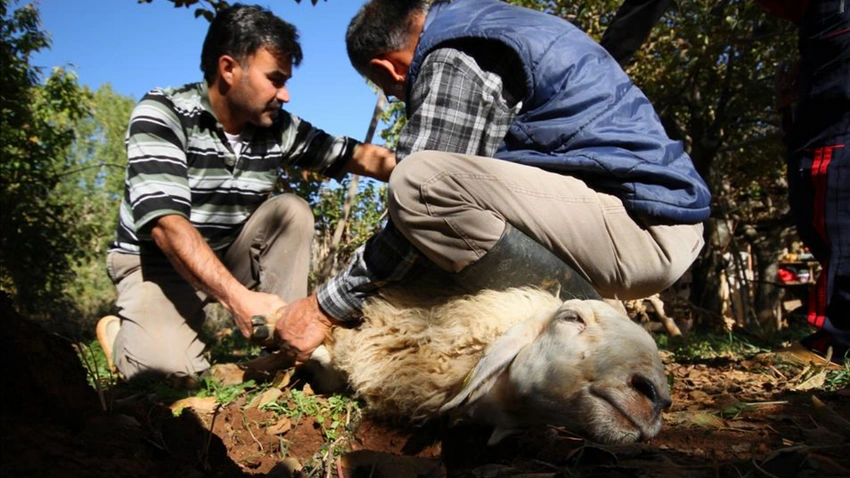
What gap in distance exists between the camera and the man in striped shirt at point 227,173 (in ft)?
13.2

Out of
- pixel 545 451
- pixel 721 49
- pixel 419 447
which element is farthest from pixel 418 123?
pixel 721 49

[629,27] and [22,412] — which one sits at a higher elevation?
[629,27]

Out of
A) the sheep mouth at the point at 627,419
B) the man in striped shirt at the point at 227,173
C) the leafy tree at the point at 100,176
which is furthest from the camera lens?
the leafy tree at the point at 100,176

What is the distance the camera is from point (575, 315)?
2.16 metres

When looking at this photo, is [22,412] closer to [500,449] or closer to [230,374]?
[500,449]

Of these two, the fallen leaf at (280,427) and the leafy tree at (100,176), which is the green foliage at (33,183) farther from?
the fallen leaf at (280,427)

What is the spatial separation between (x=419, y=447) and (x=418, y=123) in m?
1.38

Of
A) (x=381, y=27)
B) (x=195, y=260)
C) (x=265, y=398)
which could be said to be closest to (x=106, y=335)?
(x=195, y=260)

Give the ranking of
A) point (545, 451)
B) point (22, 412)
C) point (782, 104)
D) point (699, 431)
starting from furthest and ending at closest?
point (782, 104) < point (699, 431) < point (545, 451) < point (22, 412)

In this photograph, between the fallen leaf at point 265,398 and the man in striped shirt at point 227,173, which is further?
the man in striped shirt at point 227,173

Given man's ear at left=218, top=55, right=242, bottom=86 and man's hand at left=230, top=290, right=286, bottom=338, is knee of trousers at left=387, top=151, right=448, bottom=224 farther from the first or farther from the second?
man's ear at left=218, top=55, right=242, bottom=86

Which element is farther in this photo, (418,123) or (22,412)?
(418,123)

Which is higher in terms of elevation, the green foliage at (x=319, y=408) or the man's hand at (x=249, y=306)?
the man's hand at (x=249, y=306)

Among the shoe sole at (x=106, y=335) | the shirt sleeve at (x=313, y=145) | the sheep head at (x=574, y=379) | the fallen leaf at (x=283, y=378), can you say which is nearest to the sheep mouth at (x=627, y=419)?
the sheep head at (x=574, y=379)
